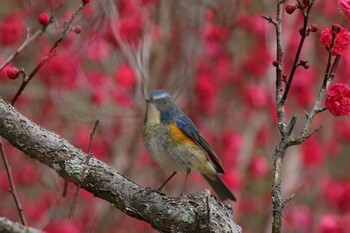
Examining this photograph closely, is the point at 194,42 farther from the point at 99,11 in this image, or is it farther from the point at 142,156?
the point at 142,156

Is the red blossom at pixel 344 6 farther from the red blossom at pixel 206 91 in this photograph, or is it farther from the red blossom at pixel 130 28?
the red blossom at pixel 206 91

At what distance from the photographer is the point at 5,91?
5.64 m

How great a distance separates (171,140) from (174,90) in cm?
165

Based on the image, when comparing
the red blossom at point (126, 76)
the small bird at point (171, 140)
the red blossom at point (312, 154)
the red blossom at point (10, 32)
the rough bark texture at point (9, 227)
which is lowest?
the rough bark texture at point (9, 227)

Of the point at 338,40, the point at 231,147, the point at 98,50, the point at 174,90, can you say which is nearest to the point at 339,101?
the point at 338,40

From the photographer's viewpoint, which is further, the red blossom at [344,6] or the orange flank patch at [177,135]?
the orange flank patch at [177,135]

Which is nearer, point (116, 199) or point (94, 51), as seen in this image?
point (116, 199)

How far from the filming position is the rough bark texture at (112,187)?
228cm

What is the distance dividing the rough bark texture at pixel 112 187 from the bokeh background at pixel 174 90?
2632 mm

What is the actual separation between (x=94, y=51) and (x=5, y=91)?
2.96 ft

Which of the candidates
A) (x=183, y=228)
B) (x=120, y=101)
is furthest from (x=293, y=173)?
(x=183, y=228)

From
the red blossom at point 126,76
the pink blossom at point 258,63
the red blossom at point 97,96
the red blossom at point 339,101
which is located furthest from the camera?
the pink blossom at point 258,63

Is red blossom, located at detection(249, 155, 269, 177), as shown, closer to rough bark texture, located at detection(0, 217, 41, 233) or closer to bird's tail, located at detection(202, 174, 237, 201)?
bird's tail, located at detection(202, 174, 237, 201)

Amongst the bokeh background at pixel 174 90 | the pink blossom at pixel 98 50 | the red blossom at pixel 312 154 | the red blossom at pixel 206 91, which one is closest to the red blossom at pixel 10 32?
the bokeh background at pixel 174 90
